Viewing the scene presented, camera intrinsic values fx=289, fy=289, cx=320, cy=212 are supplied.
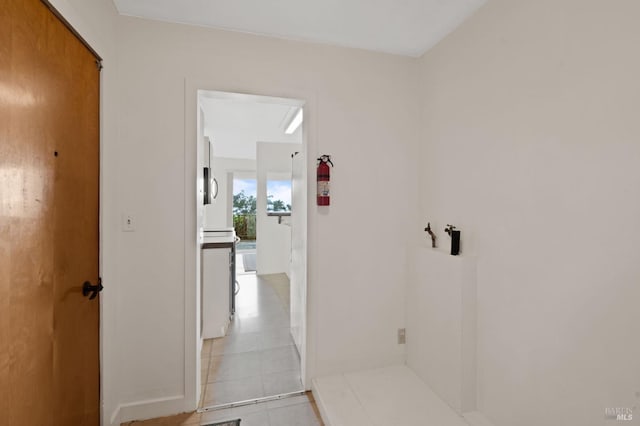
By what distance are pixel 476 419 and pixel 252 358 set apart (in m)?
1.80

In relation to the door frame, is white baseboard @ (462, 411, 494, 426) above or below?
below

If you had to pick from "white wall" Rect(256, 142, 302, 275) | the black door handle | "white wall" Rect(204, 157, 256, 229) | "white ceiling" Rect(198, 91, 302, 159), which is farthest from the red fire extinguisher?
"white wall" Rect(204, 157, 256, 229)

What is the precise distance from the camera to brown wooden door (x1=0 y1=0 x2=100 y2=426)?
3.07 ft

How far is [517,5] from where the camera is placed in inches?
61.8

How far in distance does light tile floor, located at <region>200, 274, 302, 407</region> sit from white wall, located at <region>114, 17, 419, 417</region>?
0.30 m

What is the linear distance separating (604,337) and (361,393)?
4.83 ft

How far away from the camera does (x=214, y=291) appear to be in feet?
9.96

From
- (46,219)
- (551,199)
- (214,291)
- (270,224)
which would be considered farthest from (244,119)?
(551,199)

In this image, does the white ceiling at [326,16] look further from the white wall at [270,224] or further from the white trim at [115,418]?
the white wall at [270,224]

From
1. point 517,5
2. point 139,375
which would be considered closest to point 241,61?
point 517,5

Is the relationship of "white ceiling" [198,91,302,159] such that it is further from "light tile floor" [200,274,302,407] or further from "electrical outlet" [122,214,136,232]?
"light tile floor" [200,274,302,407]

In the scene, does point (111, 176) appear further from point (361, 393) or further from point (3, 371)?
point (361, 393)

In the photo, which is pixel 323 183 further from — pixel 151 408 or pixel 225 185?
pixel 225 185

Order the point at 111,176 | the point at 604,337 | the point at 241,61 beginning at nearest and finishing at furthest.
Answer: the point at 604,337, the point at 111,176, the point at 241,61
